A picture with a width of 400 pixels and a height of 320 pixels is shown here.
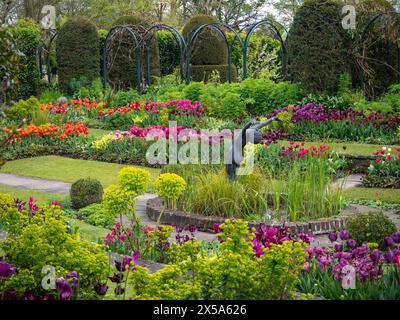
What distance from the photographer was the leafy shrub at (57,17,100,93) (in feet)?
64.5

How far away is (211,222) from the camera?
6.61 m

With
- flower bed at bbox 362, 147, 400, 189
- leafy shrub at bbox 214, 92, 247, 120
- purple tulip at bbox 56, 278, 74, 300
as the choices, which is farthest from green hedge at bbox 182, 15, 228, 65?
purple tulip at bbox 56, 278, 74, 300

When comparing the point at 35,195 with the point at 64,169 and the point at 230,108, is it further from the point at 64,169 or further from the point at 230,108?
the point at 230,108

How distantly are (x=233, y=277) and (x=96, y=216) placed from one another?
390 cm

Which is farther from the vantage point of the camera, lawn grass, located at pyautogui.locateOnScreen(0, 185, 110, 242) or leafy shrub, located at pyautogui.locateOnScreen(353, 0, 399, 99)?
leafy shrub, located at pyautogui.locateOnScreen(353, 0, 399, 99)

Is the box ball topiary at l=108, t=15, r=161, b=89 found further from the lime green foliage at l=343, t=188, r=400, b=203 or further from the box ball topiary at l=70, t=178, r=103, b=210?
the box ball topiary at l=70, t=178, r=103, b=210

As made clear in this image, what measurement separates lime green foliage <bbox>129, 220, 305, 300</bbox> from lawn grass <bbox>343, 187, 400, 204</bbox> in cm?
474

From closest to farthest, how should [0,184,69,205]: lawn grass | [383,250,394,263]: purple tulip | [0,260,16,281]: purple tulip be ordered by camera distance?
1. [0,260,16,281]: purple tulip
2. [383,250,394,263]: purple tulip
3. [0,184,69,205]: lawn grass

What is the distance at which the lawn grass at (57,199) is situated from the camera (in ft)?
20.1

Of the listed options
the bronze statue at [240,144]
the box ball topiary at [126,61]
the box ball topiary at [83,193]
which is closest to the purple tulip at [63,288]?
the bronze statue at [240,144]

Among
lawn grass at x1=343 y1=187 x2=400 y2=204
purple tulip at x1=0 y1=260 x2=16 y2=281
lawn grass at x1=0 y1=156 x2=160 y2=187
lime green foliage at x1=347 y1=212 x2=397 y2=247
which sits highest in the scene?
purple tulip at x1=0 y1=260 x2=16 y2=281

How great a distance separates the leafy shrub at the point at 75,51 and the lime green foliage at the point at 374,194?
12761 millimetres

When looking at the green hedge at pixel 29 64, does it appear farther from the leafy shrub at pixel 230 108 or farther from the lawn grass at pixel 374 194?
the lawn grass at pixel 374 194
